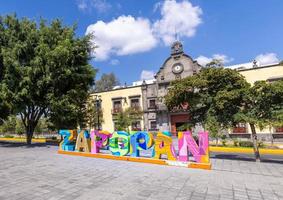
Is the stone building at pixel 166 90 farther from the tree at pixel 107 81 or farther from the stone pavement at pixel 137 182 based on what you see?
the tree at pixel 107 81

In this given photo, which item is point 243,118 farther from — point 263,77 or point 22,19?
point 263,77

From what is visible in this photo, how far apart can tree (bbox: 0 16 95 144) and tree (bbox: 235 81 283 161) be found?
38.7ft

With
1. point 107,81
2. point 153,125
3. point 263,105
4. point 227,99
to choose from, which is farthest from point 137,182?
point 107,81

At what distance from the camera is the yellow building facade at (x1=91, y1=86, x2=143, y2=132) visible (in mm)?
34938

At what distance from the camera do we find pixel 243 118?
10102mm

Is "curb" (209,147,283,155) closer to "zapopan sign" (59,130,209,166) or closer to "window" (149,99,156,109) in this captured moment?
"zapopan sign" (59,130,209,166)

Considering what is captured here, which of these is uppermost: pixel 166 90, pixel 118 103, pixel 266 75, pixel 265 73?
pixel 265 73

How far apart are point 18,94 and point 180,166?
12139 millimetres

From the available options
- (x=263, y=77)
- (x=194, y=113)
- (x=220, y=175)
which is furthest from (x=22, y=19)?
(x=263, y=77)

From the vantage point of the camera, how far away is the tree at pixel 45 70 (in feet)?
52.9

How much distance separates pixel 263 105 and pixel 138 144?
230 inches

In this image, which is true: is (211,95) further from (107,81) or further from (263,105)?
(107,81)

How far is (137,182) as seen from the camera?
23.2 feet

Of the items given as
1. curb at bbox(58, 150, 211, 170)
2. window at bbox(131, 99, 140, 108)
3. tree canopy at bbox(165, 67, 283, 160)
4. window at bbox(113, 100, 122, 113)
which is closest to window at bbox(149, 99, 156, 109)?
window at bbox(131, 99, 140, 108)
